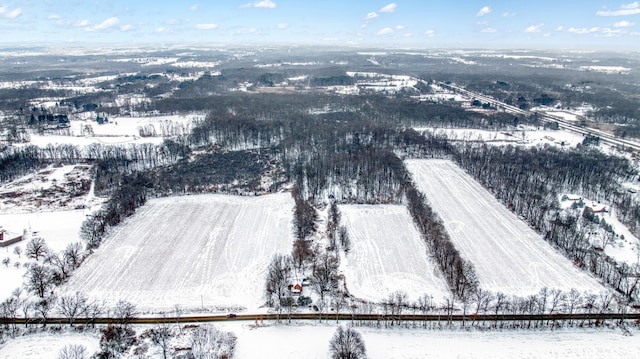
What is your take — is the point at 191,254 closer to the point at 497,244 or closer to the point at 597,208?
the point at 497,244

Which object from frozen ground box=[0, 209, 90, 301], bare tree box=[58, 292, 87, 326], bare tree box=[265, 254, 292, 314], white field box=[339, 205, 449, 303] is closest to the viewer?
bare tree box=[58, 292, 87, 326]

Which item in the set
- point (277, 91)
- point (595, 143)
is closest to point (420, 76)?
point (277, 91)

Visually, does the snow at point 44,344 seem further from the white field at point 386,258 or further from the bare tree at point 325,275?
the white field at point 386,258

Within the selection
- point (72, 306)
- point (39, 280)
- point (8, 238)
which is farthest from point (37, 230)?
point (72, 306)

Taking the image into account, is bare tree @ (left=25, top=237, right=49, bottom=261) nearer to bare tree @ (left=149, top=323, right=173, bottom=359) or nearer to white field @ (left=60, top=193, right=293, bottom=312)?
white field @ (left=60, top=193, right=293, bottom=312)

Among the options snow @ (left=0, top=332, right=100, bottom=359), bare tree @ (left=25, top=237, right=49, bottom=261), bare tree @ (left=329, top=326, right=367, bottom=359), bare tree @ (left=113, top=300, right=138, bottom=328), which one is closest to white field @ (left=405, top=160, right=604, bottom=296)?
bare tree @ (left=329, top=326, right=367, bottom=359)

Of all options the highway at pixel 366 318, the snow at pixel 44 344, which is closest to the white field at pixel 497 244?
the highway at pixel 366 318

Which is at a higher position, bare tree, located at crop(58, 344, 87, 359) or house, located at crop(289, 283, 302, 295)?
house, located at crop(289, 283, 302, 295)
